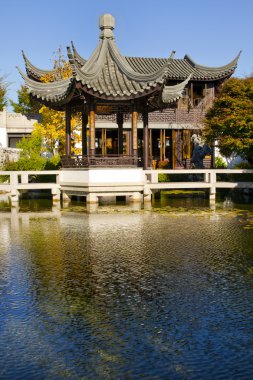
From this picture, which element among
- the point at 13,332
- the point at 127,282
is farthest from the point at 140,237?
the point at 13,332

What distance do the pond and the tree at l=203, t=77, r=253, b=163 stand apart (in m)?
9.34

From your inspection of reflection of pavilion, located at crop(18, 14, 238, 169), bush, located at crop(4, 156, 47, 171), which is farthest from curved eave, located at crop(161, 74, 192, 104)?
bush, located at crop(4, 156, 47, 171)

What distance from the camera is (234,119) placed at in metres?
20.9

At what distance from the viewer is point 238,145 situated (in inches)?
819

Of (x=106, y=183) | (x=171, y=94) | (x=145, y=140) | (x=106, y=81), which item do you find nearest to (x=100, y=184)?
(x=106, y=183)

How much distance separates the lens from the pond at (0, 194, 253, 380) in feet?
14.7

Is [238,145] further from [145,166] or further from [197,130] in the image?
[197,130]

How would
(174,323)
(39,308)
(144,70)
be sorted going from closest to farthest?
(174,323), (39,308), (144,70)

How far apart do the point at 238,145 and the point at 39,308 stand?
16.2 meters

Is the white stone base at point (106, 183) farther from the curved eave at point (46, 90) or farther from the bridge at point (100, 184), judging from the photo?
the curved eave at point (46, 90)

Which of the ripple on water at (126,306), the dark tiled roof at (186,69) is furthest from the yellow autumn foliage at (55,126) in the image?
the ripple on water at (126,306)

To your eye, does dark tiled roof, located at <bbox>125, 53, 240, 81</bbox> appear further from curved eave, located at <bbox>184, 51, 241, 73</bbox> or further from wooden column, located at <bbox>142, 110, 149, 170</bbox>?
wooden column, located at <bbox>142, 110, 149, 170</bbox>

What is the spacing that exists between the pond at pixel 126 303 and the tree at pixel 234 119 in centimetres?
934

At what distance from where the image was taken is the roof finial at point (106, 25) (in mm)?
22531
